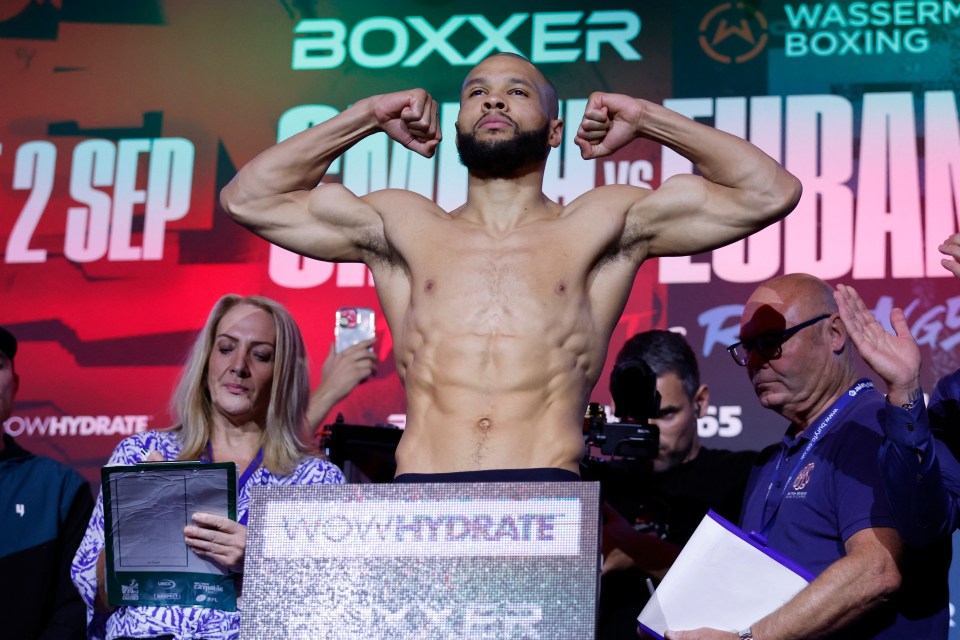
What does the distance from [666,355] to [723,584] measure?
1.45 meters

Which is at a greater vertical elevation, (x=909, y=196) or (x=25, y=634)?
(x=909, y=196)

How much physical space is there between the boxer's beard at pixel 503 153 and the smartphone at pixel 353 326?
1.53 m

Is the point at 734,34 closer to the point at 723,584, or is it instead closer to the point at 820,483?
the point at 820,483

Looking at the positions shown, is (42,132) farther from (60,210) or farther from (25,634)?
(25,634)

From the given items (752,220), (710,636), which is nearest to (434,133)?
(752,220)

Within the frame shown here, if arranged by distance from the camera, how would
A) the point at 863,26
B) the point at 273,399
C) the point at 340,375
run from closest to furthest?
the point at 273,399 < the point at 340,375 < the point at 863,26

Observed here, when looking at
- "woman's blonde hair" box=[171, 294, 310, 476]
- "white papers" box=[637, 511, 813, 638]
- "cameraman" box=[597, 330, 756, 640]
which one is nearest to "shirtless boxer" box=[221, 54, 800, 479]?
"white papers" box=[637, 511, 813, 638]

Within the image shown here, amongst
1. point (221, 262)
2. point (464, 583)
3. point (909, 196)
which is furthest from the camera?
Answer: point (221, 262)

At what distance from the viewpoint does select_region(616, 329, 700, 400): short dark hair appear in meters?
4.01

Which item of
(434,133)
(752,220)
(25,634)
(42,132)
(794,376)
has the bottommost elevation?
(25,634)

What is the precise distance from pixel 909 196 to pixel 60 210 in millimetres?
3478

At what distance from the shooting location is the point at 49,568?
379 centimetres

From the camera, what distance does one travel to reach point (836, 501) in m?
2.86

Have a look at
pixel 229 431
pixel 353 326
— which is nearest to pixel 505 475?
pixel 229 431
